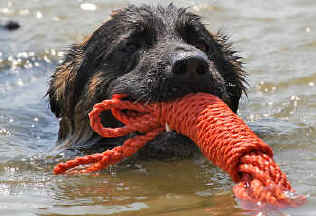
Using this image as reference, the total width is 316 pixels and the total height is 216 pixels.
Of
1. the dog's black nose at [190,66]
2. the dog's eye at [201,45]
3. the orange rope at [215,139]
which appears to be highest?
the dog's eye at [201,45]

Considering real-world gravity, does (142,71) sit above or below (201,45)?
below

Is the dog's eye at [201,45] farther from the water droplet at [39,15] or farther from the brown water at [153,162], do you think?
the water droplet at [39,15]

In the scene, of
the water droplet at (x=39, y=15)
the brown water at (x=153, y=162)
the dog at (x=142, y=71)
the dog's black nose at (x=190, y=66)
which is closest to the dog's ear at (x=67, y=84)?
the dog at (x=142, y=71)

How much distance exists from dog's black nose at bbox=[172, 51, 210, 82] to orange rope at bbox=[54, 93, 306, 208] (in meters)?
0.17

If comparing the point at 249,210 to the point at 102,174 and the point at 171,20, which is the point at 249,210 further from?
the point at 171,20

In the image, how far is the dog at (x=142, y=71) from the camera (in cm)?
461

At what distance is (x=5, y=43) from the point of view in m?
10.1

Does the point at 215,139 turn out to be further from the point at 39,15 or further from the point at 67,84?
the point at 39,15

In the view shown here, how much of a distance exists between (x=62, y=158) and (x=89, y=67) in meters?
0.85

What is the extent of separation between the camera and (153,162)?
16.6 ft

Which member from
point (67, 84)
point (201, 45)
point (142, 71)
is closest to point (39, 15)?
point (67, 84)

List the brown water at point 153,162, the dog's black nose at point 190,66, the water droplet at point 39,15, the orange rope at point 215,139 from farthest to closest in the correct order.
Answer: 1. the water droplet at point 39,15
2. the dog's black nose at point 190,66
3. the brown water at point 153,162
4. the orange rope at point 215,139

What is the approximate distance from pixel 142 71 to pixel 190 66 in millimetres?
590

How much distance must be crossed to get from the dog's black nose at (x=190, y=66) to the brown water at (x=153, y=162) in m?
0.75
